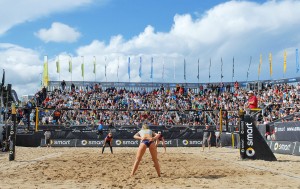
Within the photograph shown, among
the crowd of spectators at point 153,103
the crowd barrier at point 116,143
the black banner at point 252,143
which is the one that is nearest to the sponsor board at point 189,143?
the crowd barrier at point 116,143

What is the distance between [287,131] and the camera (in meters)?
21.6

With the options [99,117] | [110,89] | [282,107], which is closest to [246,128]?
[282,107]

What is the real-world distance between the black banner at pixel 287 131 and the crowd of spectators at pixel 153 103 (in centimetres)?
1013

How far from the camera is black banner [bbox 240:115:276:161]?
1608 cm

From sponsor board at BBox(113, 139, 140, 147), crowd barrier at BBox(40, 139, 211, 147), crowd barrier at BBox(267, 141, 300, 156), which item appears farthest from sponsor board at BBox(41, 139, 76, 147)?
crowd barrier at BBox(267, 141, 300, 156)

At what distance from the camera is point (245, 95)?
42.7 meters

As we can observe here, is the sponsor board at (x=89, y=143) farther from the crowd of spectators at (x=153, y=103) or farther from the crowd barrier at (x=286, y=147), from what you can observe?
the crowd barrier at (x=286, y=147)

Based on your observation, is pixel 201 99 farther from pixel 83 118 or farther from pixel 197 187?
pixel 197 187

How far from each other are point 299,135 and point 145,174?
12080mm

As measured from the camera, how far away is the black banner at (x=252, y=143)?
16078 mm

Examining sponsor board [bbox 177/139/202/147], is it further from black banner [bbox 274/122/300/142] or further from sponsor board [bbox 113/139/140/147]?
black banner [bbox 274/122/300/142]

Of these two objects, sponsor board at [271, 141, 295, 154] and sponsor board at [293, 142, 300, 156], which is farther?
sponsor board at [271, 141, 295, 154]

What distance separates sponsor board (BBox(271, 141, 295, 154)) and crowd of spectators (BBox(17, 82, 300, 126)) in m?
10.2

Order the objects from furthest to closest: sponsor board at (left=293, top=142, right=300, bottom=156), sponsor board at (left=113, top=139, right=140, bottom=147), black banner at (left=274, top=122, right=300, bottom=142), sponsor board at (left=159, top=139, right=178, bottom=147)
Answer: sponsor board at (left=159, top=139, right=178, bottom=147) → sponsor board at (left=113, top=139, right=140, bottom=147) → black banner at (left=274, top=122, right=300, bottom=142) → sponsor board at (left=293, top=142, right=300, bottom=156)
